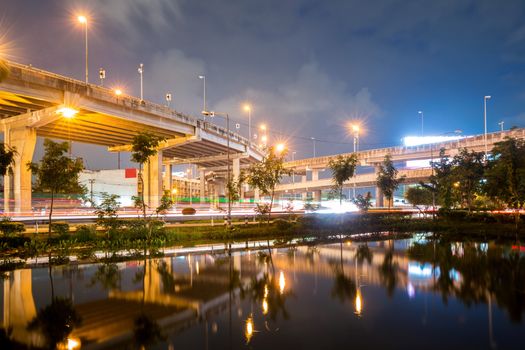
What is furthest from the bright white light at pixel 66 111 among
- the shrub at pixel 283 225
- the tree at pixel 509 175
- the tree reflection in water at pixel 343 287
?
the tree at pixel 509 175

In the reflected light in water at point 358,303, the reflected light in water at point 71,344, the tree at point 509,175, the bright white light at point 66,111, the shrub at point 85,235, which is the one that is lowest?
the reflected light in water at point 358,303

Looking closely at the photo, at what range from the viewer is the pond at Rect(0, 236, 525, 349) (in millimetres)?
7078

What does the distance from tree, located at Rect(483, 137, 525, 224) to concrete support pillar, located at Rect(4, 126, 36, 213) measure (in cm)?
3929

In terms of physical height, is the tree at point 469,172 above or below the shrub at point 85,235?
above

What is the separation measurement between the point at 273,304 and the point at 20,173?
33.3m

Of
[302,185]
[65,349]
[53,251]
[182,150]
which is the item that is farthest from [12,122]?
[302,185]

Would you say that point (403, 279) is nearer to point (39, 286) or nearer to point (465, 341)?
point (465, 341)

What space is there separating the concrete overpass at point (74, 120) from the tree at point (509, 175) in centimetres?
2140

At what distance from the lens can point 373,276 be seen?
12484 mm

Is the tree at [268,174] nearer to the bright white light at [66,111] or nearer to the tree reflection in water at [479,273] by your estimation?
the tree reflection in water at [479,273]

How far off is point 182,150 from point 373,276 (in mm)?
52496

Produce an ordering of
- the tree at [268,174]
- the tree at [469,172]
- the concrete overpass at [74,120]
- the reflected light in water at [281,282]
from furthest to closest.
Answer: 1. the tree at [469,172]
2. the concrete overpass at [74,120]
3. the tree at [268,174]
4. the reflected light in water at [281,282]

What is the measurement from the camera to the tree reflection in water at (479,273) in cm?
964

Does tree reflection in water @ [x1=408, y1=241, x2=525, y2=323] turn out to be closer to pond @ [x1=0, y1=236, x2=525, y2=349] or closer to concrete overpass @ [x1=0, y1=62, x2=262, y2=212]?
pond @ [x1=0, y1=236, x2=525, y2=349]
